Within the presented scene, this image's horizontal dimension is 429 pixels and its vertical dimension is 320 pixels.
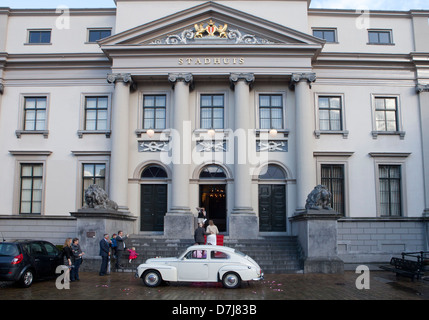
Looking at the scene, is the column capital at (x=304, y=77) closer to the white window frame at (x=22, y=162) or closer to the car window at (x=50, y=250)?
the white window frame at (x=22, y=162)

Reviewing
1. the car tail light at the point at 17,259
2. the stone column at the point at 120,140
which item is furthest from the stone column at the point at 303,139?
the car tail light at the point at 17,259

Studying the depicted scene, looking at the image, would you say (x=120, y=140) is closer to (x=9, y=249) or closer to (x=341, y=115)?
(x=9, y=249)

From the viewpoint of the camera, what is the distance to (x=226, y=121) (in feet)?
87.2

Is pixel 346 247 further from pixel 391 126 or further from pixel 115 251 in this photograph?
pixel 115 251

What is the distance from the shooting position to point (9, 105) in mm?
27547

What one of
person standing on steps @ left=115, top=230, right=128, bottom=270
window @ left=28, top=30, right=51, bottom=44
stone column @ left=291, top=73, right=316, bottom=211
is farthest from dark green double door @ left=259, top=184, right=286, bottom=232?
window @ left=28, top=30, right=51, bottom=44

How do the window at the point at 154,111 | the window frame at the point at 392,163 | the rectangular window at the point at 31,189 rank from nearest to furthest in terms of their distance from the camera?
the window frame at the point at 392,163 < the rectangular window at the point at 31,189 < the window at the point at 154,111

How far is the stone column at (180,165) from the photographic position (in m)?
24.3

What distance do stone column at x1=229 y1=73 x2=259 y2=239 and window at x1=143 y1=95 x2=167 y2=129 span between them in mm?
4512

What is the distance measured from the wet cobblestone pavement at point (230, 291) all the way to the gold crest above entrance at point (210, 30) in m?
14.7

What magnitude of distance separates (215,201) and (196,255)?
11370mm

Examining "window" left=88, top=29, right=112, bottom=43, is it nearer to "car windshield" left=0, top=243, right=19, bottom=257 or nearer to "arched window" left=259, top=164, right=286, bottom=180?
"arched window" left=259, top=164, right=286, bottom=180

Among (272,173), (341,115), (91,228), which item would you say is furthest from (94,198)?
(341,115)
